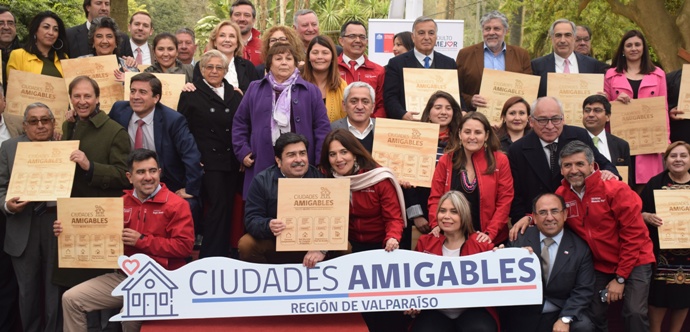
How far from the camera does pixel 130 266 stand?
21.2 feet

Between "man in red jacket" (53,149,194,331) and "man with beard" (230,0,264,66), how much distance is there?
10.3 feet

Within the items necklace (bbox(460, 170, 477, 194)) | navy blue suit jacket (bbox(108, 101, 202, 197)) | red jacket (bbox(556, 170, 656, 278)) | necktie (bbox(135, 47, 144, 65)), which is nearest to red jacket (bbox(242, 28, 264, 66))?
necktie (bbox(135, 47, 144, 65))

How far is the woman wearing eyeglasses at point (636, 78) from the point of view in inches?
346

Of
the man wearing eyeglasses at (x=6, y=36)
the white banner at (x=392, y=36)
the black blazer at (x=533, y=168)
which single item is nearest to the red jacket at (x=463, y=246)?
the black blazer at (x=533, y=168)

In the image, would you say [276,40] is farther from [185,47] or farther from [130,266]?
[130,266]

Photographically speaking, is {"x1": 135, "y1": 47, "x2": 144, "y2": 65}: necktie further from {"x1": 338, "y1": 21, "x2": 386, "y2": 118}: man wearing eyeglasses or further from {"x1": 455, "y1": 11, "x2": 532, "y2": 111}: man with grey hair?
{"x1": 455, "y1": 11, "x2": 532, "y2": 111}: man with grey hair

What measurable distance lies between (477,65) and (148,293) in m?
4.47

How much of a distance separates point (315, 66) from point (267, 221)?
2.12 meters

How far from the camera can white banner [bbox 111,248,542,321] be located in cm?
649

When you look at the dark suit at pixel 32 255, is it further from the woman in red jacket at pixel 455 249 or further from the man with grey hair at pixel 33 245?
the woman in red jacket at pixel 455 249

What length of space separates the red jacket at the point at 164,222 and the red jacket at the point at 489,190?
6.62 feet

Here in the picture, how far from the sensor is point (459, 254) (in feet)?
22.4

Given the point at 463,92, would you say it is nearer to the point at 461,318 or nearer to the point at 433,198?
the point at 433,198

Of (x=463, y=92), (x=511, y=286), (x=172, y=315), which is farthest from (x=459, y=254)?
(x=463, y=92)
